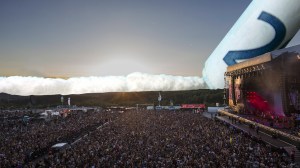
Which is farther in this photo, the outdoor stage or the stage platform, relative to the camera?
the outdoor stage

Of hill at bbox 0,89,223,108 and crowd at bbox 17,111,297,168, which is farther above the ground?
hill at bbox 0,89,223,108

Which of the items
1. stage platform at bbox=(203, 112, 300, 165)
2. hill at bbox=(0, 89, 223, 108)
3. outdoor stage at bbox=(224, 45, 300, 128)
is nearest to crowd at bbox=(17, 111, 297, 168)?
stage platform at bbox=(203, 112, 300, 165)

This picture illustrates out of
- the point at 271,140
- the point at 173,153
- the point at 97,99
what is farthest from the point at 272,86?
the point at 97,99

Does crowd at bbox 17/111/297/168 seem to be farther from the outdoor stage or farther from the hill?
the hill

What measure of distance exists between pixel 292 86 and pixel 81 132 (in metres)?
19.8

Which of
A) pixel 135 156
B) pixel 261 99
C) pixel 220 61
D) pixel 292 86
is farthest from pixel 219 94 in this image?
pixel 135 156

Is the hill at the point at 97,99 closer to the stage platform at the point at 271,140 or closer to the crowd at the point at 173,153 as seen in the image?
the stage platform at the point at 271,140

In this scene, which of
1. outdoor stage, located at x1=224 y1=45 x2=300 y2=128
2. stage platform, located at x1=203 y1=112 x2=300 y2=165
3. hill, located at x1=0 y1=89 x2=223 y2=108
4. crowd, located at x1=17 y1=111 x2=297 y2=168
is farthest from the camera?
hill, located at x1=0 y1=89 x2=223 y2=108

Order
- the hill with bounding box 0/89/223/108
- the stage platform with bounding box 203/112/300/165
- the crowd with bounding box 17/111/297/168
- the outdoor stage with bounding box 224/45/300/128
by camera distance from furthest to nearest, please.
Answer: the hill with bounding box 0/89/223/108
the outdoor stage with bounding box 224/45/300/128
the stage platform with bounding box 203/112/300/165
the crowd with bounding box 17/111/297/168

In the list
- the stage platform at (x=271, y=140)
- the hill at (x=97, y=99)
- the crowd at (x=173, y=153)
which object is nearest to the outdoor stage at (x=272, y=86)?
the stage platform at (x=271, y=140)

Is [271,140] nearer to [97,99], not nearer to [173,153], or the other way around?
[173,153]

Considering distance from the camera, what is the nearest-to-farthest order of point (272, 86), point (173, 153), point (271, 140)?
1. point (173, 153)
2. point (271, 140)
3. point (272, 86)

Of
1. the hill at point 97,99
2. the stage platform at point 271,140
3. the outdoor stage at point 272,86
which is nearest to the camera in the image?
the stage platform at point 271,140

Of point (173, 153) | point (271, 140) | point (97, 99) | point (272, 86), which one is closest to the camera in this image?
point (173, 153)
